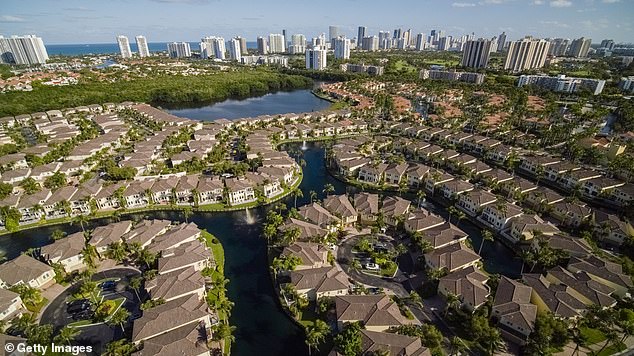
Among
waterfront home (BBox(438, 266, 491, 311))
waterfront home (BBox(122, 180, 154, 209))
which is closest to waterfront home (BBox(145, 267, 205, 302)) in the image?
waterfront home (BBox(122, 180, 154, 209))

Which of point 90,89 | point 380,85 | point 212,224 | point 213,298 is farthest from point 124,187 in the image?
point 380,85

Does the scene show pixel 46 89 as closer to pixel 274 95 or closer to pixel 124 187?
pixel 274 95

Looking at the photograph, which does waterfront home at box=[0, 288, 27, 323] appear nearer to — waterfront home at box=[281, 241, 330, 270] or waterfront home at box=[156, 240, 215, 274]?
waterfront home at box=[156, 240, 215, 274]

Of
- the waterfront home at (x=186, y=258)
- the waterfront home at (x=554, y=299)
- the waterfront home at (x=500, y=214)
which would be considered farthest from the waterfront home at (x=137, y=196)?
the waterfront home at (x=554, y=299)

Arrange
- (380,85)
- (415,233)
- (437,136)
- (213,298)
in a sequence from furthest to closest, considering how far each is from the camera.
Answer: (380,85), (437,136), (415,233), (213,298)

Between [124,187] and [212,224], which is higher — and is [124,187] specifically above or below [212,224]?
above

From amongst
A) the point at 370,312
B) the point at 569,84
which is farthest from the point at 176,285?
the point at 569,84

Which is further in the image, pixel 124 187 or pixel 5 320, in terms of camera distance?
pixel 124 187
